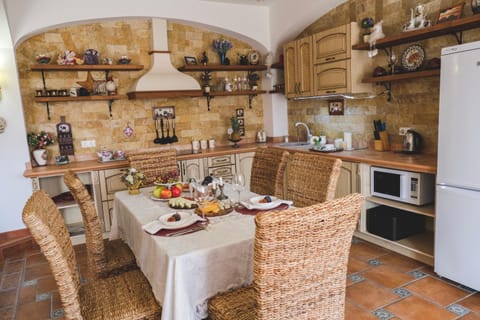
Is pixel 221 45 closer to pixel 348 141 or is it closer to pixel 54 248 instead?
pixel 348 141

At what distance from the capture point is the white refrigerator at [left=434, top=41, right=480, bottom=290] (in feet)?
7.69

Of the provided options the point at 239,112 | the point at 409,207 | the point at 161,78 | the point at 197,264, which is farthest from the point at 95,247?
the point at 239,112

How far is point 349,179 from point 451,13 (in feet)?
5.43

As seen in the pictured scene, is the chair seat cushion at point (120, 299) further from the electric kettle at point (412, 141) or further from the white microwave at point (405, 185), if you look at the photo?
the electric kettle at point (412, 141)

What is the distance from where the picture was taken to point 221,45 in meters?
4.82

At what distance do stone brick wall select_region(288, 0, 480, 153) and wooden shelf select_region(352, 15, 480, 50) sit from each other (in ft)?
0.40

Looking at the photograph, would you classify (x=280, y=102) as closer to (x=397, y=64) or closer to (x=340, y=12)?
(x=340, y=12)

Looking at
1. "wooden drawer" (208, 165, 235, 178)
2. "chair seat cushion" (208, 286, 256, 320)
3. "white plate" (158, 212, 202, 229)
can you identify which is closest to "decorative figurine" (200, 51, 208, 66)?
"wooden drawer" (208, 165, 235, 178)

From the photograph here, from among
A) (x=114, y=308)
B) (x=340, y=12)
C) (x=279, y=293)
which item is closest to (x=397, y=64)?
(x=340, y=12)

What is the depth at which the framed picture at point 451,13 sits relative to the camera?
9.48 feet

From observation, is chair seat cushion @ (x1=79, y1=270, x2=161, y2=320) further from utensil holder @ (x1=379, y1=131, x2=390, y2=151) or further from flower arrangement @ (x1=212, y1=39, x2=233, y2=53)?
flower arrangement @ (x1=212, y1=39, x2=233, y2=53)

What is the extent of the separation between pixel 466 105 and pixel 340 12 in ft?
7.57

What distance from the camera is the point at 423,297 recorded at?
252 centimetres

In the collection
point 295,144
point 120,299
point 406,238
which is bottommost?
point 406,238
